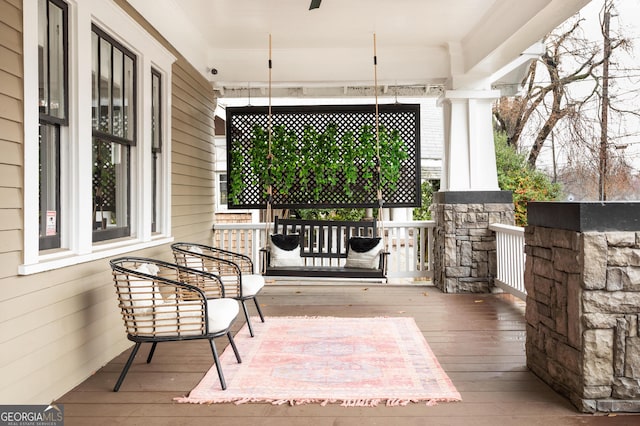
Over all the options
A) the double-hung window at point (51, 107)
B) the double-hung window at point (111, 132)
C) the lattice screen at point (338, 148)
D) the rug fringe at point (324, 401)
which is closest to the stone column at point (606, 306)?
the rug fringe at point (324, 401)

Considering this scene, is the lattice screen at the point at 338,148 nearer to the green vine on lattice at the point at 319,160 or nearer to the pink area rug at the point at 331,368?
the green vine on lattice at the point at 319,160

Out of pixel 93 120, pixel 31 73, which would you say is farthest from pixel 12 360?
pixel 93 120

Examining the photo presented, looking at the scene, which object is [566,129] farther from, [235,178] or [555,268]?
[555,268]

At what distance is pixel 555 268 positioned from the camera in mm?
2711

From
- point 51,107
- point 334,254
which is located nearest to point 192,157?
point 334,254

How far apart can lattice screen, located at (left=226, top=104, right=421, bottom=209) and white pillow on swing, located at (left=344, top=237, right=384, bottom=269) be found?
3.16 ft

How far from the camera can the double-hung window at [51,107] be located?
2.69 metres

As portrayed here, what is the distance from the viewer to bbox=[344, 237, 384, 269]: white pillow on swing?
204 inches

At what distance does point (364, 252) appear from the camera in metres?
5.25

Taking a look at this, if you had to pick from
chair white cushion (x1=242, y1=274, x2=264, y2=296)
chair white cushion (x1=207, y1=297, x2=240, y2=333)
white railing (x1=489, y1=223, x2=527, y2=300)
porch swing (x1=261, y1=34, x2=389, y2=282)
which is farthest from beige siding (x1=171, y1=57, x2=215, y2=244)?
white railing (x1=489, y1=223, x2=527, y2=300)

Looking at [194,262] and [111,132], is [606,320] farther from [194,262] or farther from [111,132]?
[111,132]

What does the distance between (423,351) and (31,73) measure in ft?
9.75

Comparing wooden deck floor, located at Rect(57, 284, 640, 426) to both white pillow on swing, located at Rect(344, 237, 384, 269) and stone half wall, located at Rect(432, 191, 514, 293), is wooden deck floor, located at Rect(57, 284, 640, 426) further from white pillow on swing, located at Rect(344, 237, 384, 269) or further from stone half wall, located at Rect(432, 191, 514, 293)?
stone half wall, located at Rect(432, 191, 514, 293)

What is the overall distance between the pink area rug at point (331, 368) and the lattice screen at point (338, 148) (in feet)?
7.42
